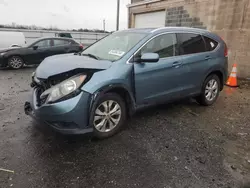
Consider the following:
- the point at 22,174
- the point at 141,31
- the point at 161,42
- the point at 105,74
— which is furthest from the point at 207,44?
the point at 22,174

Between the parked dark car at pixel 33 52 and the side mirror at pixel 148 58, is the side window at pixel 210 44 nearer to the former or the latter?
the side mirror at pixel 148 58

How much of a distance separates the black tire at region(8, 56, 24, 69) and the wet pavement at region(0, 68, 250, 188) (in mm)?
5291

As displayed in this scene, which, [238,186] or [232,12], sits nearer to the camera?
[238,186]

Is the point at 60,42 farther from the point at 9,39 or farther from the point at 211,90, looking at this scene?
the point at 211,90

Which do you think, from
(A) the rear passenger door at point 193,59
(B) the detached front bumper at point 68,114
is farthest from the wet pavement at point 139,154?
(A) the rear passenger door at point 193,59

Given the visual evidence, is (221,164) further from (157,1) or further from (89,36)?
(89,36)

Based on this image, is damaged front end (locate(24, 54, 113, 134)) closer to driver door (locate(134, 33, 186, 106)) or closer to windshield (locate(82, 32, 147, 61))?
windshield (locate(82, 32, 147, 61))

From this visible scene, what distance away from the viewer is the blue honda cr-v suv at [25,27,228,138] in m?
2.54

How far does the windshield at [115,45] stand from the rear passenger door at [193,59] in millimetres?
933

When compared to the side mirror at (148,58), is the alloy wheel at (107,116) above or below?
below

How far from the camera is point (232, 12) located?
7395mm

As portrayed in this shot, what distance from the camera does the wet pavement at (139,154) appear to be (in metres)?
2.18

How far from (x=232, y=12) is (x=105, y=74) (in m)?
6.93

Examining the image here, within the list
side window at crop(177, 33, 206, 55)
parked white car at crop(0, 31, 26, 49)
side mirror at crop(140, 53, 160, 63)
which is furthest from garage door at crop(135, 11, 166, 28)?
side mirror at crop(140, 53, 160, 63)
